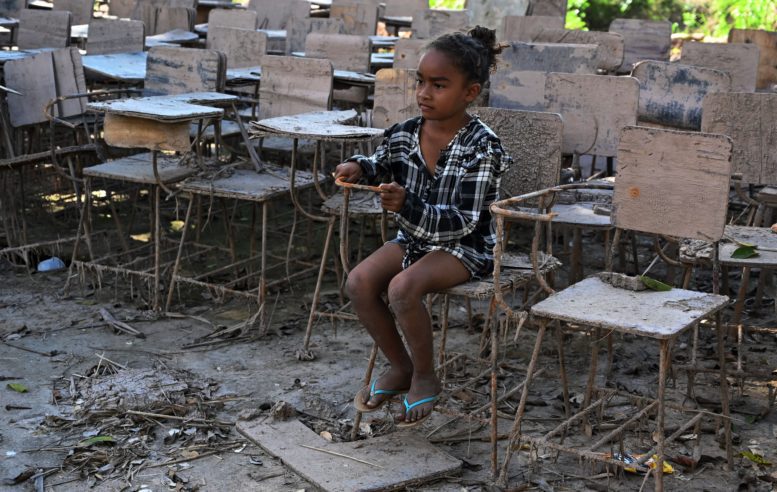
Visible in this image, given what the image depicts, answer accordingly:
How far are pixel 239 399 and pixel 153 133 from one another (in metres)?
1.35

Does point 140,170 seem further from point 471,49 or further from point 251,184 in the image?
point 471,49

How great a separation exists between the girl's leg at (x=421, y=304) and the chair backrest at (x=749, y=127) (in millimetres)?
1646

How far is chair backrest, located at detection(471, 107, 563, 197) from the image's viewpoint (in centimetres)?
384

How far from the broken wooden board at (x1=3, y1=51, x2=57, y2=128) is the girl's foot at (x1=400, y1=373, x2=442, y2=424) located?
10.7 feet

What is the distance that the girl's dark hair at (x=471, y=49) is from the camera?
334 centimetres

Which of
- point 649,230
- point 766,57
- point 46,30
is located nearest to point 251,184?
point 649,230

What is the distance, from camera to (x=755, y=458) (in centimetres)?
344

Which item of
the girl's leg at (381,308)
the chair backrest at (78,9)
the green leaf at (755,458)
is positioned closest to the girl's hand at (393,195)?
the girl's leg at (381,308)

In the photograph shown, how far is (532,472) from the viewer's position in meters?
3.29

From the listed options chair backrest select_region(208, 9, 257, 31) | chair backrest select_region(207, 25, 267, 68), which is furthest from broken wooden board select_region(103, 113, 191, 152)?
chair backrest select_region(208, 9, 257, 31)

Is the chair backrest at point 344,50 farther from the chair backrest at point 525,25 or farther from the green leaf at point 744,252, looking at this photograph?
the green leaf at point 744,252

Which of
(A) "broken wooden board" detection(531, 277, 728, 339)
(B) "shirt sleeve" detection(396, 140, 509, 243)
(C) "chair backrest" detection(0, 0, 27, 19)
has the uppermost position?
(C) "chair backrest" detection(0, 0, 27, 19)

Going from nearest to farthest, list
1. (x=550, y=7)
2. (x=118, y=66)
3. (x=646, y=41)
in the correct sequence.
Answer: (x=118, y=66)
(x=646, y=41)
(x=550, y=7)

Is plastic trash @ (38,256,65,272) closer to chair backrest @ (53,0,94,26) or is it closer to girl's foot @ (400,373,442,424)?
girl's foot @ (400,373,442,424)
